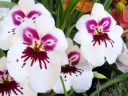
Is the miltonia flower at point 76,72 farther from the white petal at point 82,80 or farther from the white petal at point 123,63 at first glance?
the white petal at point 123,63

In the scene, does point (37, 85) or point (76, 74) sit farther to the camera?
point (76, 74)

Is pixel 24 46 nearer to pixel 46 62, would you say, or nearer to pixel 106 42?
pixel 46 62

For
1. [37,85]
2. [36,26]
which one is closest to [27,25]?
[36,26]

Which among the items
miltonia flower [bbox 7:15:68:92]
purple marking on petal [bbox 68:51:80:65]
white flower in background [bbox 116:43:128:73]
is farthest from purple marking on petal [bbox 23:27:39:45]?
white flower in background [bbox 116:43:128:73]

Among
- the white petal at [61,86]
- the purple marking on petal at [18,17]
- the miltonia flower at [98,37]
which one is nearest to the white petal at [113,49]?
the miltonia flower at [98,37]

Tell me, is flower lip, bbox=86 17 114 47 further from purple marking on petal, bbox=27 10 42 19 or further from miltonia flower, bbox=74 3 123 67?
purple marking on petal, bbox=27 10 42 19

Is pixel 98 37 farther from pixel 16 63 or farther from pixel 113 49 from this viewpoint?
pixel 16 63

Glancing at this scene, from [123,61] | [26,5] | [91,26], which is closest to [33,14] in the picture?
[26,5]
